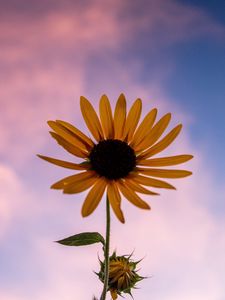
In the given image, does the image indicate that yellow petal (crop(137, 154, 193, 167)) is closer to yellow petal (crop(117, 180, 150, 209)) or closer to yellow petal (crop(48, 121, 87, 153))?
yellow petal (crop(117, 180, 150, 209))

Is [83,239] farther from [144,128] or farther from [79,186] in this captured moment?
[144,128]

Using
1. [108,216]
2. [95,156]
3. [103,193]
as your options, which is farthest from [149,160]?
[108,216]

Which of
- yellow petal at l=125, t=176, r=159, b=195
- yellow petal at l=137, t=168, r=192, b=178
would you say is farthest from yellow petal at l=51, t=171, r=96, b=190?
yellow petal at l=137, t=168, r=192, b=178

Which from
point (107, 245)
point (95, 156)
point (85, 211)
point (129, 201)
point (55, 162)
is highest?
point (95, 156)

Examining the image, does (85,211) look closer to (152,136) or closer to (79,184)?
(79,184)

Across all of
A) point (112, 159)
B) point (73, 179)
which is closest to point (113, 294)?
point (112, 159)

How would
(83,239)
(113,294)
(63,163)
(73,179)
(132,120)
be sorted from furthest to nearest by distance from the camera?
1. (113,294)
2. (132,120)
3. (63,163)
4. (73,179)
5. (83,239)

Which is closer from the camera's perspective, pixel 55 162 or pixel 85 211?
pixel 85 211
